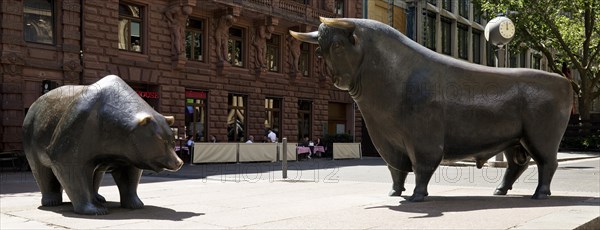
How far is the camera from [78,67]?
2248 cm

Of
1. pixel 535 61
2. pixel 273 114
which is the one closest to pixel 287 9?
pixel 273 114

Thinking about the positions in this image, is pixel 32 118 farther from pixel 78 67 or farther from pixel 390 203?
pixel 78 67

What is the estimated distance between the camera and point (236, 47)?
30109 millimetres

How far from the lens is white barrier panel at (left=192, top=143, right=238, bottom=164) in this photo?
73.2ft

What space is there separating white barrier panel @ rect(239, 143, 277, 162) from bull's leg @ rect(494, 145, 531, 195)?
1578cm

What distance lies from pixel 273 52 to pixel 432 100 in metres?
25.3

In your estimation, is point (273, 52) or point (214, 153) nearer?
point (214, 153)

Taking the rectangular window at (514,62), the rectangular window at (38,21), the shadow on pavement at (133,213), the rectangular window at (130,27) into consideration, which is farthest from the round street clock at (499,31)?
the rectangular window at (514,62)

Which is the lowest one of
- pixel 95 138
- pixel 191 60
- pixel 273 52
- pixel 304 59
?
pixel 95 138

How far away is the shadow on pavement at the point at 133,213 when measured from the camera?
21.6ft

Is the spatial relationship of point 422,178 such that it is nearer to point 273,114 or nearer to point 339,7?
point 273,114

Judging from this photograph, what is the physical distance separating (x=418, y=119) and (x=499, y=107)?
3.78ft

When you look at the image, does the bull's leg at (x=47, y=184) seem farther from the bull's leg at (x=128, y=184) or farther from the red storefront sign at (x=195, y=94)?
Result: the red storefront sign at (x=195, y=94)

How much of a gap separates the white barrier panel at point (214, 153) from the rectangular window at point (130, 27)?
18.5ft
